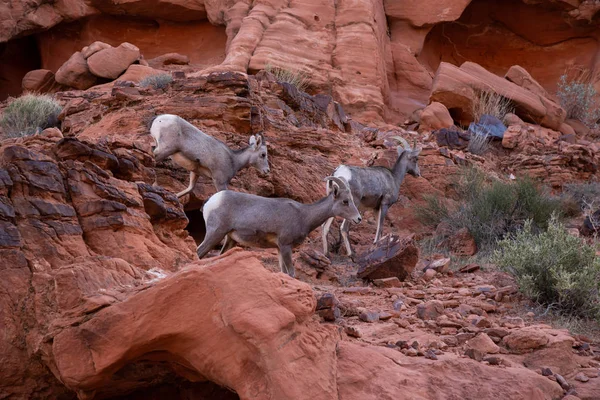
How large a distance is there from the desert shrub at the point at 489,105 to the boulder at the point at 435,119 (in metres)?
1.03

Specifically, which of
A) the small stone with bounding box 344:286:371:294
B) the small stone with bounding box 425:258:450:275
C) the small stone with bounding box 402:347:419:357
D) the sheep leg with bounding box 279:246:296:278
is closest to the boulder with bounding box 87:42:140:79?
the sheep leg with bounding box 279:246:296:278

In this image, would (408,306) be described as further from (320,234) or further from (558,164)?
(558,164)

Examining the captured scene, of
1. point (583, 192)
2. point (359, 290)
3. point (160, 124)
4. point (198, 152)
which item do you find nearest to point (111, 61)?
point (160, 124)

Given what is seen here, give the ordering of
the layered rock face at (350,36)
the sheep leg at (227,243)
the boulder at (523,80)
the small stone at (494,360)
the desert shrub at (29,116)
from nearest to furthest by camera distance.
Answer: the small stone at (494,360)
the sheep leg at (227,243)
the desert shrub at (29,116)
the layered rock face at (350,36)
the boulder at (523,80)

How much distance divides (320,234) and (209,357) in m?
8.13

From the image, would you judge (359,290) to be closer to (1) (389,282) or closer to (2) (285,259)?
(1) (389,282)

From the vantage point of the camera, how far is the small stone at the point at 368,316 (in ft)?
18.7

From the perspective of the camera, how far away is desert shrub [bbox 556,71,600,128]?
21.1 metres

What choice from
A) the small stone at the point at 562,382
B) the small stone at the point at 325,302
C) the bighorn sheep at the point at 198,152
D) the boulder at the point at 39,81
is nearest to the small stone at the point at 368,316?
the small stone at the point at 325,302

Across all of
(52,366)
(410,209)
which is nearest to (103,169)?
(52,366)

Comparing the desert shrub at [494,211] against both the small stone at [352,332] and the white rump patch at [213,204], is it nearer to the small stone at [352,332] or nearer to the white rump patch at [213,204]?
the white rump patch at [213,204]

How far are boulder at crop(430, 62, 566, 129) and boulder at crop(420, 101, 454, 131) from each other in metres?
0.80

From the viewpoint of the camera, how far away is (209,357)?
368 centimetres

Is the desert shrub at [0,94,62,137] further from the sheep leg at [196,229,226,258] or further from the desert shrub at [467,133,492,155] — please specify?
the desert shrub at [467,133,492,155]
